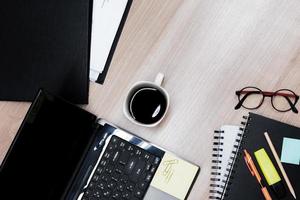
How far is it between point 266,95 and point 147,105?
244 mm

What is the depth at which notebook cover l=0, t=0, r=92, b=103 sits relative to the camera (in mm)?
937

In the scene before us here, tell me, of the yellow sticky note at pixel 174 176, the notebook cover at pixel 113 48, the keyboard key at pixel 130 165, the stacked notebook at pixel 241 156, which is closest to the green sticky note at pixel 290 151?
the stacked notebook at pixel 241 156

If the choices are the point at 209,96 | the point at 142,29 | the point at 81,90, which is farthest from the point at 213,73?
the point at 81,90

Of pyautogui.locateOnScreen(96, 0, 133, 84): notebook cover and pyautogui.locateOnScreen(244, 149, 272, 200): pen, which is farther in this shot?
pyautogui.locateOnScreen(96, 0, 133, 84): notebook cover

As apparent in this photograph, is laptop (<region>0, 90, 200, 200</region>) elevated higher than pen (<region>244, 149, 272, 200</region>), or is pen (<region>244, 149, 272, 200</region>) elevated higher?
pen (<region>244, 149, 272, 200</region>)

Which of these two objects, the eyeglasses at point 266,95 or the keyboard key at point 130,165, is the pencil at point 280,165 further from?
the keyboard key at point 130,165

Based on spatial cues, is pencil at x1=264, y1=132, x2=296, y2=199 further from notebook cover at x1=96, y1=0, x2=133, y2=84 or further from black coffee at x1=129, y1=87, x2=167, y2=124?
notebook cover at x1=96, y1=0, x2=133, y2=84

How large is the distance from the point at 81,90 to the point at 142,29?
0.19m

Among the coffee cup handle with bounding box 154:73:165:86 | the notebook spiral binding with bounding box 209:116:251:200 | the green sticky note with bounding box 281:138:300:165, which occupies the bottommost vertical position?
the notebook spiral binding with bounding box 209:116:251:200

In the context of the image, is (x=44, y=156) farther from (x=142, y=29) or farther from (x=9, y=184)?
(x=142, y=29)

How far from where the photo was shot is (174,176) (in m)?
0.90

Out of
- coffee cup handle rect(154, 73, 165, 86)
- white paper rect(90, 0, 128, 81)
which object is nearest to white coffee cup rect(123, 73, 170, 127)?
coffee cup handle rect(154, 73, 165, 86)

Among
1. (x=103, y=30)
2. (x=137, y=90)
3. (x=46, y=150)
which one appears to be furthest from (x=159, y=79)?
(x=46, y=150)

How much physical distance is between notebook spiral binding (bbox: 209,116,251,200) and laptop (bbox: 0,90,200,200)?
0.14 feet
